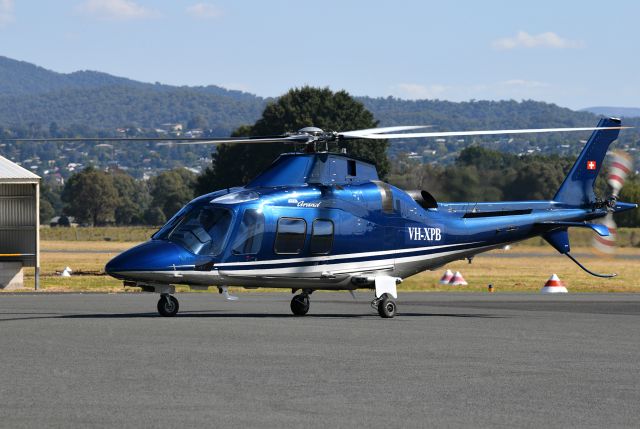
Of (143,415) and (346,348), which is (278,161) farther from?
(143,415)

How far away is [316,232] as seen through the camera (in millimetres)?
26172

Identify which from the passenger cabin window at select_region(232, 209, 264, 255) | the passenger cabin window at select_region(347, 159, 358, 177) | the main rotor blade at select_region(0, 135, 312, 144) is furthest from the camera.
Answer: the passenger cabin window at select_region(347, 159, 358, 177)

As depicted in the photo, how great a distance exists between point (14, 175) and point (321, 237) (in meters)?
19.0

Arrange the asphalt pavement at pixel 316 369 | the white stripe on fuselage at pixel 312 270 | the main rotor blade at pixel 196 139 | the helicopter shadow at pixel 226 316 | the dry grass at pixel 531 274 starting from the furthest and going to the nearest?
the dry grass at pixel 531 274 < the helicopter shadow at pixel 226 316 < the white stripe on fuselage at pixel 312 270 < the main rotor blade at pixel 196 139 < the asphalt pavement at pixel 316 369

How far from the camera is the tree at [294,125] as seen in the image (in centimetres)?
9844

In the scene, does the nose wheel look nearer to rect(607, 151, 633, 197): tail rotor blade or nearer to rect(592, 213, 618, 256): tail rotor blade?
rect(592, 213, 618, 256): tail rotor blade

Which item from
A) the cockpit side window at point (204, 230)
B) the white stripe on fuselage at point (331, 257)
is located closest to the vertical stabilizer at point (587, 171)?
the white stripe on fuselage at point (331, 257)

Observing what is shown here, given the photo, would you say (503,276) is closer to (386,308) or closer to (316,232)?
(386,308)

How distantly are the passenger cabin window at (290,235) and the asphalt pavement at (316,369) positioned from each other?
4.77 feet

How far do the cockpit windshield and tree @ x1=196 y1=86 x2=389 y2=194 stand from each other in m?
71.1

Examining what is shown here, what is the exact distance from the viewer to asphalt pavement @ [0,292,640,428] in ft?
40.2

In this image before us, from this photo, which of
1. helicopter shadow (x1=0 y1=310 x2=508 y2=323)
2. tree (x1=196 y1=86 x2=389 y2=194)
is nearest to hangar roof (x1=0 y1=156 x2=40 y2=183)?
helicopter shadow (x1=0 y1=310 x2=508 y2=323)

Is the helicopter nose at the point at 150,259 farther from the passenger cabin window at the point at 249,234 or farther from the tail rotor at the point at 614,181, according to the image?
the tail rotor at the point at 614,181

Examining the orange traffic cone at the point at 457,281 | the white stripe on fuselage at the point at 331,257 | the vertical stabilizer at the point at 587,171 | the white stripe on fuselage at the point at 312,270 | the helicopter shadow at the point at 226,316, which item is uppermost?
the vertical stabilizer at the point at 587,171
